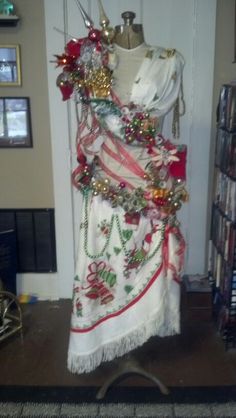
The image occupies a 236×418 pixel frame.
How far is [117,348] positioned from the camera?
1632mm

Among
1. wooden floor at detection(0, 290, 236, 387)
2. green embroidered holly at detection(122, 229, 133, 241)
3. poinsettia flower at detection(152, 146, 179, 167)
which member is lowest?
wooden floor at detection(0, 290, 236, 387)

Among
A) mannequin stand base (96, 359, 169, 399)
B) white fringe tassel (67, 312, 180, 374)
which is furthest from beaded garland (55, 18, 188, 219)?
mannequin stand base (96, 359, 169, 399)

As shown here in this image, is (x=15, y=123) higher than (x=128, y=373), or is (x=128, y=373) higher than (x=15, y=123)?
(x=15, y=123)

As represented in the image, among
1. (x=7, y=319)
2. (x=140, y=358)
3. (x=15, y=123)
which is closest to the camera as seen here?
(x=140, y=358)

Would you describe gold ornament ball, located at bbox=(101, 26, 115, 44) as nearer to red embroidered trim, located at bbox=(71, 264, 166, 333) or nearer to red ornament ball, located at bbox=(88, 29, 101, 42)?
red ornament ball, located at bbox=(88, 29, 101, 42)

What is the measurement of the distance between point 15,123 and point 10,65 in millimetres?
283

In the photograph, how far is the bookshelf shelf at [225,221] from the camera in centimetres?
176

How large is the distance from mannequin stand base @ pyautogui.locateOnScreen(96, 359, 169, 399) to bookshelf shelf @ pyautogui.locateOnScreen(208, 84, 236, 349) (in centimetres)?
42

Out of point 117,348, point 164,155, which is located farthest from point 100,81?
point 117,348

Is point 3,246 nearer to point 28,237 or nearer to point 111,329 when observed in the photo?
point 28,237

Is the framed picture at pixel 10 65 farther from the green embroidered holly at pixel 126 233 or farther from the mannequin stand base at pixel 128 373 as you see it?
the mannequin stand base at pixel 128 373

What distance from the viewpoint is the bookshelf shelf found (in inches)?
69.2

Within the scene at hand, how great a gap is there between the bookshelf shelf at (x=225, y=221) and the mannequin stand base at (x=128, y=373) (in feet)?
1.39

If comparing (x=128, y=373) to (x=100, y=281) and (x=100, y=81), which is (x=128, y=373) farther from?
(x=100, y=81)
